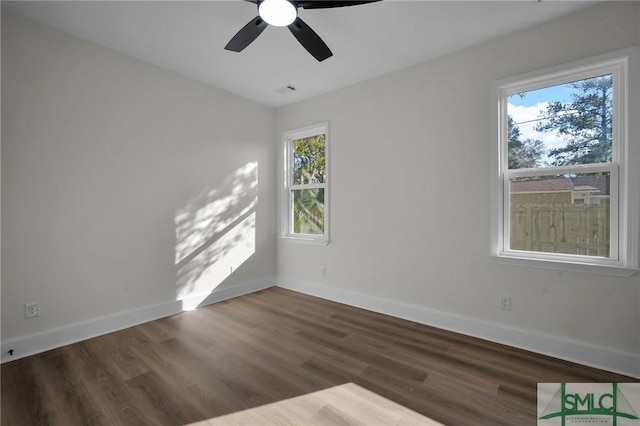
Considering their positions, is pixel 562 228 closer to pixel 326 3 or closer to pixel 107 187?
pixel 326 3

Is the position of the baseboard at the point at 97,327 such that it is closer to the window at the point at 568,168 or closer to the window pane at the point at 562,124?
→ the window at the point at 568,168

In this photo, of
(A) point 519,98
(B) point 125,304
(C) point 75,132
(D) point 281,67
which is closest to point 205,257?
(B) point 125,304

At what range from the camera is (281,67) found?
128 inches

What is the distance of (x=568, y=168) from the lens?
242 centimetres

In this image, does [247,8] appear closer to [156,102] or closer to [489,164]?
[156,102]

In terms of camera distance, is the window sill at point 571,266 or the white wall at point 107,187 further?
the white wall at point 107,187

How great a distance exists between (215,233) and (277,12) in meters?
2.63

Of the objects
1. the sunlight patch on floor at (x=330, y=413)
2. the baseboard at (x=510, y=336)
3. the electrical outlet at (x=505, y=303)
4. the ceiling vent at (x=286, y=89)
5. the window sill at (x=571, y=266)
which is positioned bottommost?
the sunlight patch on floor at (x=330, y=413)

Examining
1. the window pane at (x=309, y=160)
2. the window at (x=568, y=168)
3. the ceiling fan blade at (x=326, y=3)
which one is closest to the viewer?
the ceiling fan blade at (x=326, y=3)

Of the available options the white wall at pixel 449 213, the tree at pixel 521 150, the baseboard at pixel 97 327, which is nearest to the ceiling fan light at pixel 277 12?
the white wall at pixel 449 213

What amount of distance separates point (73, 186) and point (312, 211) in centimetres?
264

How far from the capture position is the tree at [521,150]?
258 cm

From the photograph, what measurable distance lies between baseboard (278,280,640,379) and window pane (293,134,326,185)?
63.1 inches

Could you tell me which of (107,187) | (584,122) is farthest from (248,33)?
(584,122)
